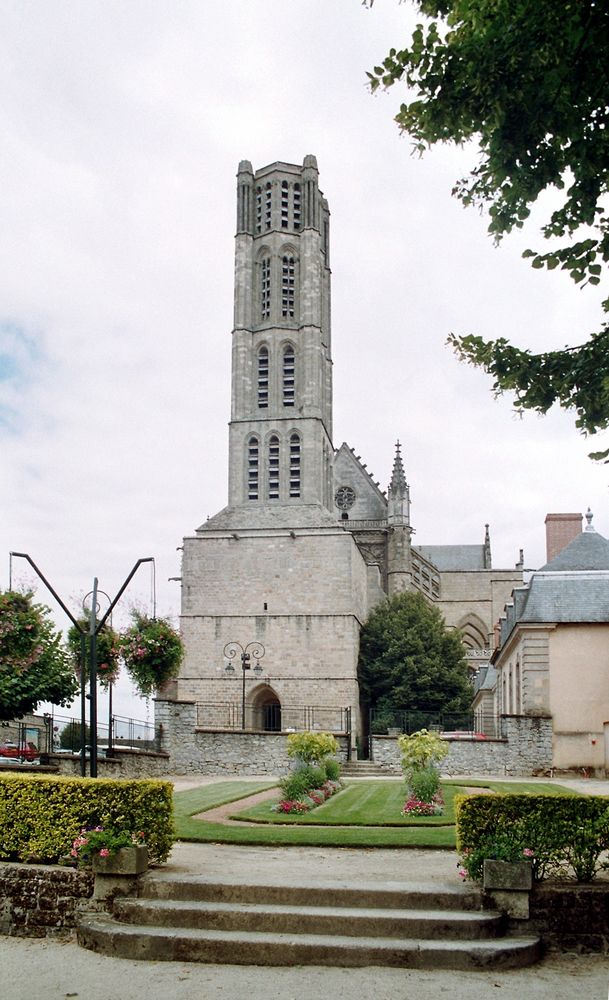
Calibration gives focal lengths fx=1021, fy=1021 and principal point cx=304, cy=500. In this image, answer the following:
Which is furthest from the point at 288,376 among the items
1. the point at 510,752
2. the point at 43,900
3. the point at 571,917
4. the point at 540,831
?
the point at 571,917

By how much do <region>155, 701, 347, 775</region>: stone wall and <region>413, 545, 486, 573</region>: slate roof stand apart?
49324 millimetres

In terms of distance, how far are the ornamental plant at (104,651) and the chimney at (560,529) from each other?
70.8ft

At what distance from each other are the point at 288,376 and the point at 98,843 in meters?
47.1

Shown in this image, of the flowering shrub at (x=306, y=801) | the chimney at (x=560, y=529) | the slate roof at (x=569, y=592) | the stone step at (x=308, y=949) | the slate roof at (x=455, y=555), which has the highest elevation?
the slate roof at (x=455, y=555)

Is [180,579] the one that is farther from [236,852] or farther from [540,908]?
[540,908]

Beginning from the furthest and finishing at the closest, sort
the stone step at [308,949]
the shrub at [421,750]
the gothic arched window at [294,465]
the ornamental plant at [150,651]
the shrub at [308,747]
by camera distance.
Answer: the gothic arched window at [294,465], the ornamental plant at [150,651], the shrub at [308,747], the shrub at [421,750], the stone step at [308,949]

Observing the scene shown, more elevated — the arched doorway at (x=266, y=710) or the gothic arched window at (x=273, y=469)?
the gothic arched window at (x=273, y=469)

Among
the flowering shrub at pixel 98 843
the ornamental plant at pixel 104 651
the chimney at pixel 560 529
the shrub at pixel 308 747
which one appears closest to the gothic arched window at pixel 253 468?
the chimney at pixel 560 529

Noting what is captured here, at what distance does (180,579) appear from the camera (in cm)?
5247

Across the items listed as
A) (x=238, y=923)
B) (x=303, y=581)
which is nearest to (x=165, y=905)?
(x=238, y=923)

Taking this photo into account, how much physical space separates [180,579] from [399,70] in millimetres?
45849

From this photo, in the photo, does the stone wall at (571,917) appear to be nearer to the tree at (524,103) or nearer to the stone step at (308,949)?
the stone step at (308,949)

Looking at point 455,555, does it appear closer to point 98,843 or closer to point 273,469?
point 273,469

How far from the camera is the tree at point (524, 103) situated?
7184mm
